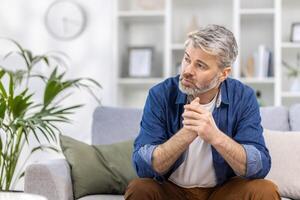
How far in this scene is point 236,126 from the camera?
2361mm

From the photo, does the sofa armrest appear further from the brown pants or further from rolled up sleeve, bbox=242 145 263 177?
rolled up sleeve, bbox=242 145 263 177

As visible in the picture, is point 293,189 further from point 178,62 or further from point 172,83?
point 178,62

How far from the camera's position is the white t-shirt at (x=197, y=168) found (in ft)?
7.64

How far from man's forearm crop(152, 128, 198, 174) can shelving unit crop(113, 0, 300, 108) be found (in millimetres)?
2177

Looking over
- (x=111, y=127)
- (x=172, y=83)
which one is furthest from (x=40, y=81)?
(x=172, y=83)

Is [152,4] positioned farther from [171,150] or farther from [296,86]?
[171,150]

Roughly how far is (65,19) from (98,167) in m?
2.06

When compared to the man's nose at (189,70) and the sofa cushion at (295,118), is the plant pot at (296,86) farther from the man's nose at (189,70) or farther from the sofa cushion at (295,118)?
the man's nose at (189,70)

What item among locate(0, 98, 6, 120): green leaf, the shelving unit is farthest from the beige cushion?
the shelving unit

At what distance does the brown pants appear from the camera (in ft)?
6.97

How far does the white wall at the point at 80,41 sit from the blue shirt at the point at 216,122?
6.97 feet

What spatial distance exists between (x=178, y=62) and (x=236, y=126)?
7.46 feet

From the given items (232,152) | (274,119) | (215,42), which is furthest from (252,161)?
(274,119)

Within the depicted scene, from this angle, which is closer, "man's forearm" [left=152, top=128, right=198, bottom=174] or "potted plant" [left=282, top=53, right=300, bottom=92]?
"man's forearm" [left=152, top=128, right=198, bottom=174]
